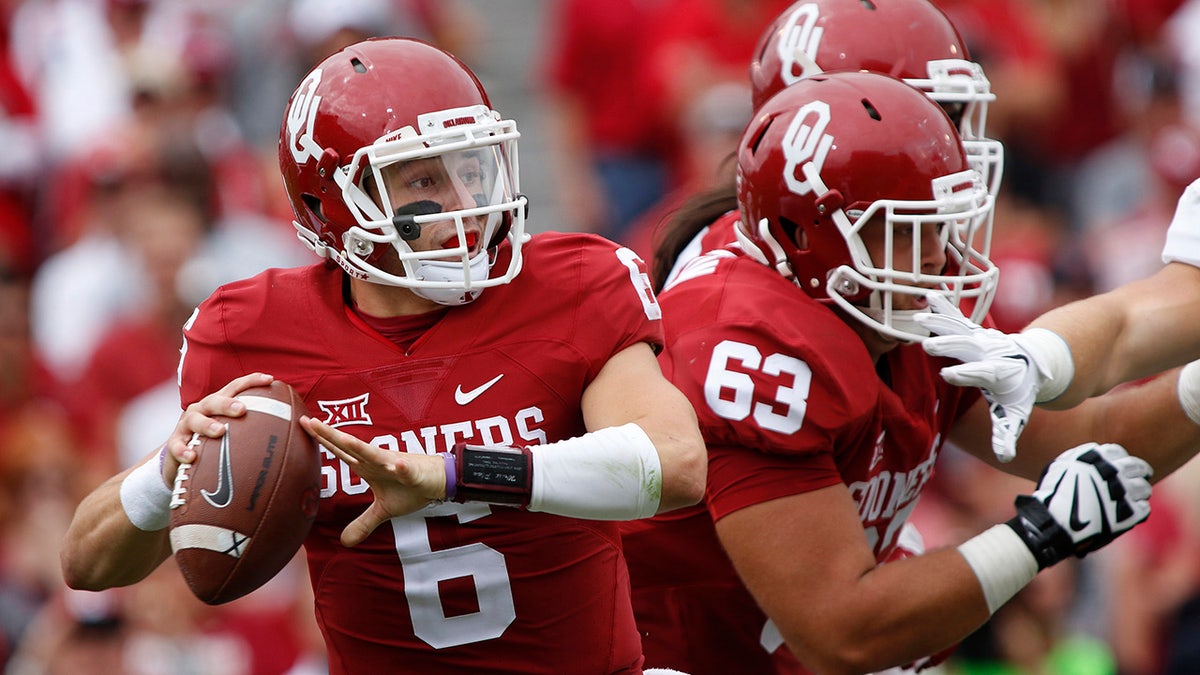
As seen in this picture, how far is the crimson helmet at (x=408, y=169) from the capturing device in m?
3.01

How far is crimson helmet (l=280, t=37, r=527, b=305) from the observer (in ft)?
9.86

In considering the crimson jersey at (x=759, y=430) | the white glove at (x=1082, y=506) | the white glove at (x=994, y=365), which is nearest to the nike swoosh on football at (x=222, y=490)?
the crimson jersey at (x=759, y=430)

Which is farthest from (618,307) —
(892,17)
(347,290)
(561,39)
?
(561,39)

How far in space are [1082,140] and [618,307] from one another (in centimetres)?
529

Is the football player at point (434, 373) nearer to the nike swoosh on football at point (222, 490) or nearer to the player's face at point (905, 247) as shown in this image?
the nike swoosh on football at point (222, 490)

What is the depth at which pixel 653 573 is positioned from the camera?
3.50 meters

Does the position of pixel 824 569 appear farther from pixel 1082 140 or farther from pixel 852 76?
pixel 1082 140

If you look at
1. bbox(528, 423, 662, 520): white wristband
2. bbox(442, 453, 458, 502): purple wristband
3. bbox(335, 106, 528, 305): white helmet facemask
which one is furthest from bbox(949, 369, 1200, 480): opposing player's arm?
bbox(442, 453, 458, 502): purple wristband

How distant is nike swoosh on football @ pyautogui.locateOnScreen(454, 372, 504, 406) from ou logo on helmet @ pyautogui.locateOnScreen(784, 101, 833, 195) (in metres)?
0.71

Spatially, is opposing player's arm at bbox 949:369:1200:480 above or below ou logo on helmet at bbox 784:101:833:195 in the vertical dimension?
below

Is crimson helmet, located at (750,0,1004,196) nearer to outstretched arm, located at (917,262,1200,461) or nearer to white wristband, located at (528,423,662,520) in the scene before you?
outstretched arm, located at (917,262,1200,461)

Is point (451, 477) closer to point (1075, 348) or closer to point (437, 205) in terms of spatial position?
point (437, 205)

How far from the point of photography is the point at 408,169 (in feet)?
10.0

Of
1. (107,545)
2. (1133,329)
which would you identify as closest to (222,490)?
(107,545)
